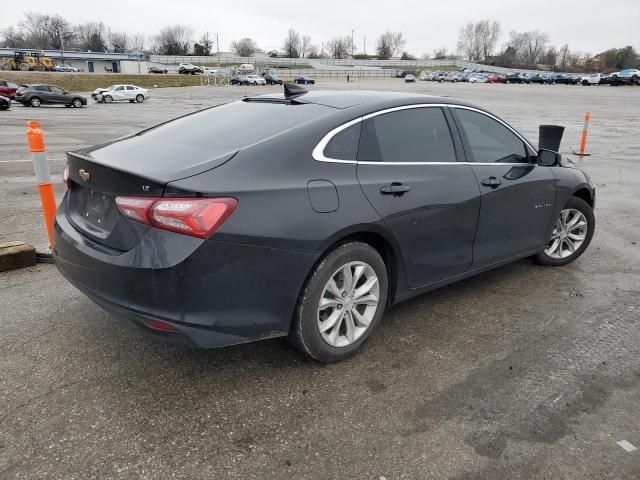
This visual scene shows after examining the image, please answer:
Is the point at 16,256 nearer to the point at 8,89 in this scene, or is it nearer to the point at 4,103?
the point at 4,103

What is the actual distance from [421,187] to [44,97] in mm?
35326

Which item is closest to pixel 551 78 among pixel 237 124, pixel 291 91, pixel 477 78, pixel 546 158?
pixel 477 78

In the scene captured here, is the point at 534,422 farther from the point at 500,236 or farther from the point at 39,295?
the point at 39,295

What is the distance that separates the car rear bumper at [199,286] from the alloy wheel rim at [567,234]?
3.14 meters

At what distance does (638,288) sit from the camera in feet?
15.8

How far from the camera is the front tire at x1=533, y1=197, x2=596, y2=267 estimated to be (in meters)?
5.19

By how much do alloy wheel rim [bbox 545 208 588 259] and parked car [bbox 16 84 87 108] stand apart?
34538mm

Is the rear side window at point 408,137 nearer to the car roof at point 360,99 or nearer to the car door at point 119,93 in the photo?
the car roof at point 360,99

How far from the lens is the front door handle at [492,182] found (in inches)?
163

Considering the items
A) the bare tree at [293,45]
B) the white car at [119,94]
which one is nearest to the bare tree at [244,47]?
the bare tree at [293,45]

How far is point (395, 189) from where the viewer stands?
3508 millimetres

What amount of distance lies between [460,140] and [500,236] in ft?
2.81

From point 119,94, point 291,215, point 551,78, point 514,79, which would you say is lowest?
point 119,94

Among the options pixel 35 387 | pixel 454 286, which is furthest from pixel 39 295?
pixel 454 286
